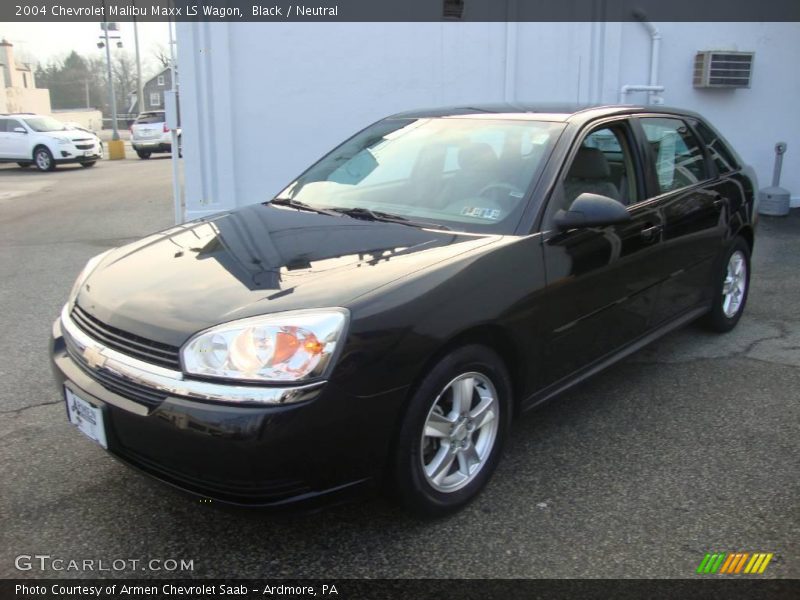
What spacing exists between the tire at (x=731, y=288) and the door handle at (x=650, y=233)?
1.07m

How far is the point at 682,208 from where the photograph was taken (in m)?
3.94

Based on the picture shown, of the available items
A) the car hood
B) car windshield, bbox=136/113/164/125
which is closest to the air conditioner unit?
the car hood

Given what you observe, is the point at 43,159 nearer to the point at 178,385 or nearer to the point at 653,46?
the point at 653,46

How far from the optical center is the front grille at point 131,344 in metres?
2.28

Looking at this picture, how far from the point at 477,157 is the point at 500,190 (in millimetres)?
303

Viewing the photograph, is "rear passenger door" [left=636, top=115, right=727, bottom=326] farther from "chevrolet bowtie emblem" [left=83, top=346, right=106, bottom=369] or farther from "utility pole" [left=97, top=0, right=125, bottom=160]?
"utility pole" [left=97, top=0, right=125, bottom=160]

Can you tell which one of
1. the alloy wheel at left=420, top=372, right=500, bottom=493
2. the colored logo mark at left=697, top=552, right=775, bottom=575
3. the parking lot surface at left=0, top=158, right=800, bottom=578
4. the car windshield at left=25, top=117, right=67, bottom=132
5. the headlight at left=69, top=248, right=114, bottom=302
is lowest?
the colored logo mark at left=697, top=552, right=775, bottom=575

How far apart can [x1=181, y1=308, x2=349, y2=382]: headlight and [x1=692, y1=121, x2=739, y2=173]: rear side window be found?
3.33 metres

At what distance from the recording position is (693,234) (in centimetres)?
404

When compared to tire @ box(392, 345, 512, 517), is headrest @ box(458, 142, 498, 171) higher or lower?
higher

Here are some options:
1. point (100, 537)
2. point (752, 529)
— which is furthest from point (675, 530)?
point (100, 537)

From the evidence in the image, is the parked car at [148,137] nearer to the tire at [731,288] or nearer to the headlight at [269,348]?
the tire at [731,288]

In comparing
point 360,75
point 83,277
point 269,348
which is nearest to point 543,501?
point 269,348

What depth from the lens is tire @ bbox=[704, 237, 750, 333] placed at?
458 centimetres
